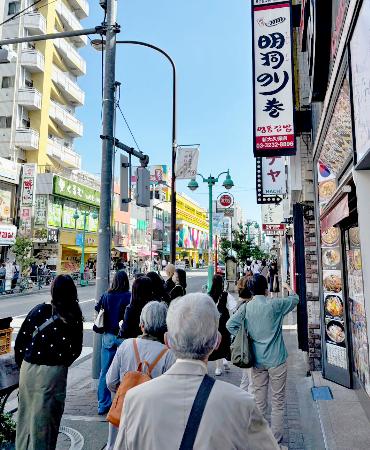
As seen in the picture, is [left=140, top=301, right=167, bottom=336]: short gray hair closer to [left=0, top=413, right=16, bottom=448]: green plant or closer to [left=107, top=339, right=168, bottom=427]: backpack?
[left=107, top=339, right=168, bottom=427]: backpack

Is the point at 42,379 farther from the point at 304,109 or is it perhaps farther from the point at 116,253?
the point at 116,253

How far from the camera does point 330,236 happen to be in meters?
6.29

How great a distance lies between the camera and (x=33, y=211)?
30828mm

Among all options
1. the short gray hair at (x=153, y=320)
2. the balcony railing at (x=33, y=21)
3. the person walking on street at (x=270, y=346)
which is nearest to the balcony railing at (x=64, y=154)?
the balcony railing at (x=33, y=21)

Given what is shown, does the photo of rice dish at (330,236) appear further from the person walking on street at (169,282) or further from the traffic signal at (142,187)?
the traffic signal at (142,187)

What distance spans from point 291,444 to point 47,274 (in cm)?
2556

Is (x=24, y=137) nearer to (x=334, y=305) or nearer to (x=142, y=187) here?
(x=142, y=187)

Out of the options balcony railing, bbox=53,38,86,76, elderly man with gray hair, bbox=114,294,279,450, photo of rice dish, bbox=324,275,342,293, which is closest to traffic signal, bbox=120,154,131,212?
photo of rice dish, bbox=324,275,342,293

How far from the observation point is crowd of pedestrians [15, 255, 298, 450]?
152 centimetres

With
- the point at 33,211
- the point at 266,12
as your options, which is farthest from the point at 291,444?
the point at 33,211

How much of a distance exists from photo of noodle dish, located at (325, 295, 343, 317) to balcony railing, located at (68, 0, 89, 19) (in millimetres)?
40265

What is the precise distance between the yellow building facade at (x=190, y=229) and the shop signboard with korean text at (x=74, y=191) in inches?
1639

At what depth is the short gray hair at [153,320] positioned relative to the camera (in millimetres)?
3014

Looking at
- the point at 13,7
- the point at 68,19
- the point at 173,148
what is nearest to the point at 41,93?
the point at 13,7
